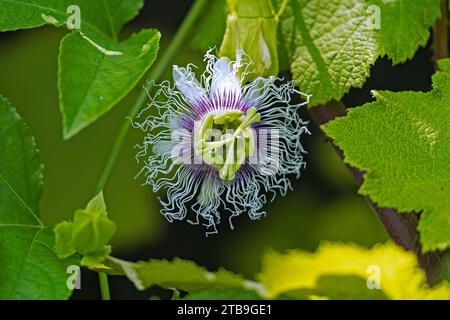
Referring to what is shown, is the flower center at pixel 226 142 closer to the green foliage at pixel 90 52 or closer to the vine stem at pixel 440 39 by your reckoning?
the green foliage at pixel 90 52

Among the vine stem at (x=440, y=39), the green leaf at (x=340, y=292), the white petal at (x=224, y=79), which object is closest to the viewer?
the green leaf at (x=340, y=292)

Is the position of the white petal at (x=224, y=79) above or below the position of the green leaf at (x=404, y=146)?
above

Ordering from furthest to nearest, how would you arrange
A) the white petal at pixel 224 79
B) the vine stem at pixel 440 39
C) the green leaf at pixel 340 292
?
the vine stem at pixel 440 39 < the white petal at pixel 224 79 < the green leaf at pixel 340 292

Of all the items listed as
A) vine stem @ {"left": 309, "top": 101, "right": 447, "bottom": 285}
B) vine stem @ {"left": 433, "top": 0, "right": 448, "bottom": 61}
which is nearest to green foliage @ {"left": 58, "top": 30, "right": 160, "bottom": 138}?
vine stem @ {"left": 309, "top": 101, "right": 447, "bottom": 285}

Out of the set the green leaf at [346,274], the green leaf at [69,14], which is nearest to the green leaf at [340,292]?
the green leaf at [346,274]

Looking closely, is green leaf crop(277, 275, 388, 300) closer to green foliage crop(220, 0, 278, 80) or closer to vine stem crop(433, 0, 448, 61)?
green foliage crop(220, 0, 278, 80)
